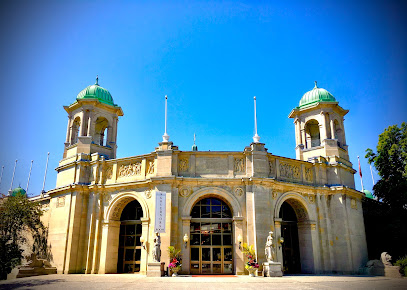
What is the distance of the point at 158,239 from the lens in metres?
23.6

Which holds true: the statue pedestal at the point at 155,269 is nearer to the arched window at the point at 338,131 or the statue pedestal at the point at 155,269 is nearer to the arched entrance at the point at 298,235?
the arched entrance at the point at 298,235

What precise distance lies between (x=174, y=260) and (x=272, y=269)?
6.79m

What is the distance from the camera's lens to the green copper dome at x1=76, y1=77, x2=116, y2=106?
32.8m

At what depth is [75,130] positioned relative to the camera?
112ft

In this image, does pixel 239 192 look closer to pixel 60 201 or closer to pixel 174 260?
pixel 174 260

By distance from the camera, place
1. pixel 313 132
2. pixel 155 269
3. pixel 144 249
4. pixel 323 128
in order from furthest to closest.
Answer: pixel 313 132
pixel 323 128
pixel 144 249
pixel 155 269

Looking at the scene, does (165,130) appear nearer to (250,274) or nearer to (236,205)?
(236,205)

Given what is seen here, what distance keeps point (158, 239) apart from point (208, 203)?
539 cm

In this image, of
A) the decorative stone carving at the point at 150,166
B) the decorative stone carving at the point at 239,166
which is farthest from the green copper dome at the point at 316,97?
the decorative stone carving at the point at 150,166

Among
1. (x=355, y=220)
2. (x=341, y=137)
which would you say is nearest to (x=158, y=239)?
(x=355, y=220)

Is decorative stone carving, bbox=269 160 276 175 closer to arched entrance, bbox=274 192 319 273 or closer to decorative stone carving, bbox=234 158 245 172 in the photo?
arched entrance, bbox=274 192 319 273

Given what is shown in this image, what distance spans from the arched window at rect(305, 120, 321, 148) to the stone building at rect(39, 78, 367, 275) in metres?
2.15

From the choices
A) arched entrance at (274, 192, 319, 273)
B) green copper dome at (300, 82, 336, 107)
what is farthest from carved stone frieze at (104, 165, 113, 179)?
green copper dome at (300, 82, 336, 107)

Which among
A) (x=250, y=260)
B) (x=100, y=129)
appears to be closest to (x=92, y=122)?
(x=100, y=129)
